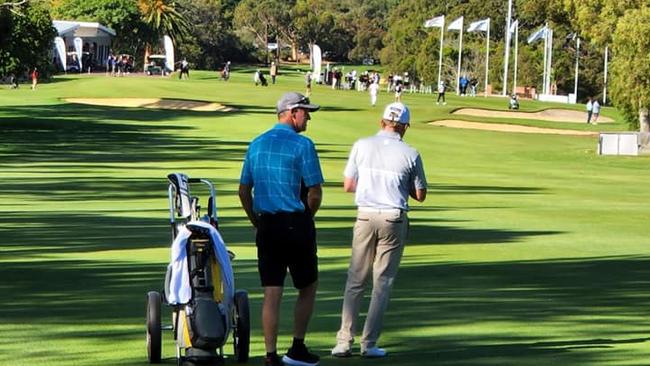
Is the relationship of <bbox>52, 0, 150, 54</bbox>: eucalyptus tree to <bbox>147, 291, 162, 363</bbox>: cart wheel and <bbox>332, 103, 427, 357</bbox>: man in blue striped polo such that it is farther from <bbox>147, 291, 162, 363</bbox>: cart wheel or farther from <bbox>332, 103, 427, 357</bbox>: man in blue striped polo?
<bbox>147, 291, 162, 363</bbox>: cart wheel

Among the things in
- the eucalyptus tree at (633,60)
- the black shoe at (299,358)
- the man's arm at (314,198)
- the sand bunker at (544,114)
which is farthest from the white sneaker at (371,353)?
the sand bunker at (544,114)

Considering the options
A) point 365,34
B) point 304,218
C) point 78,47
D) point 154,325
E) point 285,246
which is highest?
point 304,218

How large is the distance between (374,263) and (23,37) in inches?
1958

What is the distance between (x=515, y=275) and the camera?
17.8 meters

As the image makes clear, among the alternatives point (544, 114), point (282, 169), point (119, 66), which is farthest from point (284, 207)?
point (119, 66)

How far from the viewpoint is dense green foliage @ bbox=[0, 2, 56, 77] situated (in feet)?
189

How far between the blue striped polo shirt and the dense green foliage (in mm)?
46502

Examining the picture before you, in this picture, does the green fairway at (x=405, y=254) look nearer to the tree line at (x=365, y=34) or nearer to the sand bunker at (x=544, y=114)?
the tree line at (x=365, y=34)

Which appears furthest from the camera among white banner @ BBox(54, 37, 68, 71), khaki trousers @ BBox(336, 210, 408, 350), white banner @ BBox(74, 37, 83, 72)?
white banner @ BBox(74, 37, 83, 72)

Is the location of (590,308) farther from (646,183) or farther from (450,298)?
(646,183)

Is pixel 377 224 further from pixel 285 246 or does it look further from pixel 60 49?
pixel 60 49

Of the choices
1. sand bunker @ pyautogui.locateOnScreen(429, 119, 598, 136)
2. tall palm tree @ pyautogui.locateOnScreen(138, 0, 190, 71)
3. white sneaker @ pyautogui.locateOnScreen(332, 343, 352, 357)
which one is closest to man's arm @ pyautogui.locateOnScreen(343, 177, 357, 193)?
white sneaker @ pyautogui.locateOnScreen(332, 343, 352, 357)

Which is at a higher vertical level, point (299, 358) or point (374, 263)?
point (374, 263)

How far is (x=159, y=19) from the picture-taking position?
142500 millimetres
